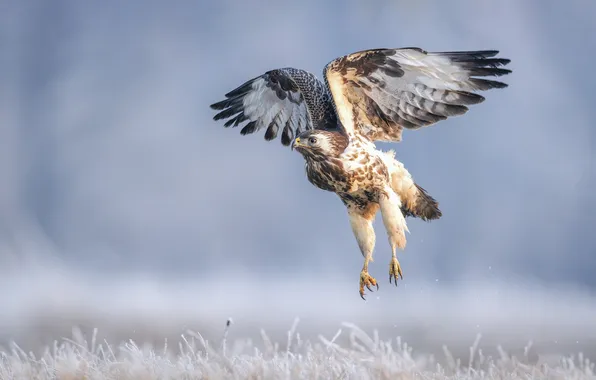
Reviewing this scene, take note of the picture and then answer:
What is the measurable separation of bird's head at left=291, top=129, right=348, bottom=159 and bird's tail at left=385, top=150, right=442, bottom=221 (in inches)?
19.7

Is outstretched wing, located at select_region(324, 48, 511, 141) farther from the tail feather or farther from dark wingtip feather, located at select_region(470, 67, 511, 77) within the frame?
the tail feather

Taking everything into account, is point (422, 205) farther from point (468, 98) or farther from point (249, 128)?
point (249, 128)

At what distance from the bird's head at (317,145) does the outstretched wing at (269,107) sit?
0.93 m

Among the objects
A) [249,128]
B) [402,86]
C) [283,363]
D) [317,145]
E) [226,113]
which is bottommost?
[283,363]

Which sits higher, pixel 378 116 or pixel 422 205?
pixel 378 116

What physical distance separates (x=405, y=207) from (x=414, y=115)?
0.62 meters

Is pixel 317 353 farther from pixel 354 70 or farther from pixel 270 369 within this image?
pixel 354 70

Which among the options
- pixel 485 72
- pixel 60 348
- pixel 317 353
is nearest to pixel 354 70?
pixel 485 72

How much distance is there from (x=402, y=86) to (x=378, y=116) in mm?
257

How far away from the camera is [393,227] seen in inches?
187

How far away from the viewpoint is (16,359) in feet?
14.1

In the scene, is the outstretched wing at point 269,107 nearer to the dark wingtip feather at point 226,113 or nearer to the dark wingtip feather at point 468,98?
Answer: the dark wingtip feather at point 226,113

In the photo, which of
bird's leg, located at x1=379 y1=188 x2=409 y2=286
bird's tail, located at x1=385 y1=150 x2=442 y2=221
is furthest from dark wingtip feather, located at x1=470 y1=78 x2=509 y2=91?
bird's leg, located at x1=379 y1=188 x2=409 y2=286

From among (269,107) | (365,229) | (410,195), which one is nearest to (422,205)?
(410,195)
